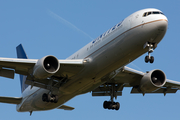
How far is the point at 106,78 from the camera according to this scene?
99.0 ft

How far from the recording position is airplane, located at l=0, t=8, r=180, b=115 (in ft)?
87.6

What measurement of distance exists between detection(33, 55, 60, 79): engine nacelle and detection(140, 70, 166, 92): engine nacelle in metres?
9.56

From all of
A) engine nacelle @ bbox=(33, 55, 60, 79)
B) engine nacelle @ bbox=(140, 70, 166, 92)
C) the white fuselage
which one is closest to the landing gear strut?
engine nacelle @ bbox=(140, 70, 166, 92)

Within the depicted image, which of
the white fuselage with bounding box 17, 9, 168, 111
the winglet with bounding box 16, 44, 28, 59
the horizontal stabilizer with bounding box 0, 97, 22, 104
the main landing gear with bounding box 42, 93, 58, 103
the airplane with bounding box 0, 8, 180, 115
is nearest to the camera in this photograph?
the white fuselage with bounding box 17, 9, 168, 111

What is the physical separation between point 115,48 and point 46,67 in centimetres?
586

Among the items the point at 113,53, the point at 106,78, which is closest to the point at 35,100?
the point at 106,78

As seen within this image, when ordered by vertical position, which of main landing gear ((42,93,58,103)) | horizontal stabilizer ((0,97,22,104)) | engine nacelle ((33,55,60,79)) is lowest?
main landing gear ((42,93,58,103))

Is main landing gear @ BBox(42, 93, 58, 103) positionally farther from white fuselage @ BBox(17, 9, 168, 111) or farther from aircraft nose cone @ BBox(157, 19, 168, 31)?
aircraft nose cone @ BBox(157, 19, 168, 31)

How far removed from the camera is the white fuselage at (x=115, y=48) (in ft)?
86.2

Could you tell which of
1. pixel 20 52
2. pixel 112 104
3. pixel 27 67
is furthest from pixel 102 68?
pixel 20 52

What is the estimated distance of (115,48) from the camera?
27469 millimetres

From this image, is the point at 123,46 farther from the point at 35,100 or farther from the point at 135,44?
the point at 35,100

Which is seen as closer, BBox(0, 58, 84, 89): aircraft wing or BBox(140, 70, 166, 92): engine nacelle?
BBox(0, 58, 84, 89): aircraft wing

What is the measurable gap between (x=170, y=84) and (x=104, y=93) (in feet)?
22.5
